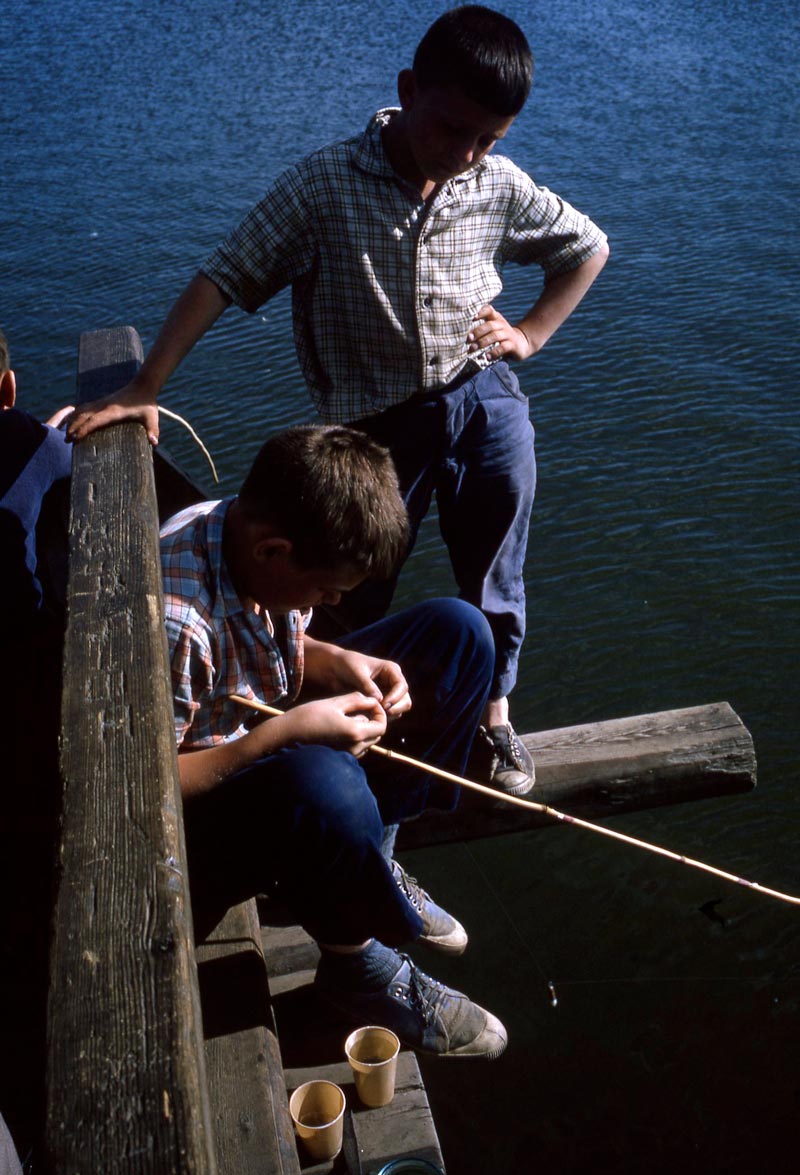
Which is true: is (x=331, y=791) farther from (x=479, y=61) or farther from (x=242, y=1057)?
(x=479, y=61)

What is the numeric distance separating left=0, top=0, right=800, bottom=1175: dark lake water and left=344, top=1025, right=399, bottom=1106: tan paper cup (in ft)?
3.22

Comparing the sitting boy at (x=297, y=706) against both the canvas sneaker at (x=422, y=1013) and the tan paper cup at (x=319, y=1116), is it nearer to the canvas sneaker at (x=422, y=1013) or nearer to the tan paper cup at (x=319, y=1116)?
the canvas sneaker at (x=422, y=1013)

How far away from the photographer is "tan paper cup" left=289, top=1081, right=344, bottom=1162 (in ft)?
9.24

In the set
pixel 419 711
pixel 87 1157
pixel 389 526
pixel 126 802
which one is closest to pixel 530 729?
pixel 419 711

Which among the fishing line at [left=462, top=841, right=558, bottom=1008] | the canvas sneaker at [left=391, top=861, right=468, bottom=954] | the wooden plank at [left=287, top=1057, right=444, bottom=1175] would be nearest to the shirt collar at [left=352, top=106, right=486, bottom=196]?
the canvas sneaker at [left=391, top=861, right=468, bottom=954]

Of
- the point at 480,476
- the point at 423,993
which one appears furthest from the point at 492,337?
the point at 423,993

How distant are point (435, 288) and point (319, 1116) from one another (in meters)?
2.22

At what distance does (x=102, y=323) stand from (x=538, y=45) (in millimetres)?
8207

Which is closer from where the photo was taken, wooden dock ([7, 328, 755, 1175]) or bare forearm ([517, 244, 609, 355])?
wooden dock ([7, 328, 755, 1175])

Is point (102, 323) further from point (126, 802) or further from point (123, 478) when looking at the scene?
point (126, 802)

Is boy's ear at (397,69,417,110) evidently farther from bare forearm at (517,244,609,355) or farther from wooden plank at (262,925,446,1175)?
wooden plank at (262,925,446,1175)

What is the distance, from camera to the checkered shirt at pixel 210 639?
2338mm

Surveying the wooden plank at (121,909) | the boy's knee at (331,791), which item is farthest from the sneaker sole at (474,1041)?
the wooden plank at (121,909)

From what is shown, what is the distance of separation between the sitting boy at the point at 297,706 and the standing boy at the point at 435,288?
58 cm
